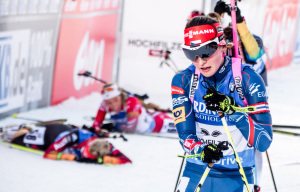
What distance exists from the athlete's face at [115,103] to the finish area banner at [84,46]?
249 cm

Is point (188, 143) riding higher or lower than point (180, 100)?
lower

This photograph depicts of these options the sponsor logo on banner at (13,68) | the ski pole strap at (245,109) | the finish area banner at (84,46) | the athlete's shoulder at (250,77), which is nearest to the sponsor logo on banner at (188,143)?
the ski pole strap at (245,109)

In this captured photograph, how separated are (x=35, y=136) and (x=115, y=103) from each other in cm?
147

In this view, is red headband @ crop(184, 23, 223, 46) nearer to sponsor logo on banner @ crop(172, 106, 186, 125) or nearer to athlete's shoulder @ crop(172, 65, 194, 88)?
athlete's shoulder @ crop(172, 65, 194, 88)

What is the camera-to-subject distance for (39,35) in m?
9.78

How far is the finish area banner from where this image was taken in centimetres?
1058

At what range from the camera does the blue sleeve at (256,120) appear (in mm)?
3133

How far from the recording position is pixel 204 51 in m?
3.26

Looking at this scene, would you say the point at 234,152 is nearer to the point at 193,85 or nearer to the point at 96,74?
the point at 193,85

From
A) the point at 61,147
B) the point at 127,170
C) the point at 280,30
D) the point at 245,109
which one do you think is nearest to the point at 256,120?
the point at 245,109

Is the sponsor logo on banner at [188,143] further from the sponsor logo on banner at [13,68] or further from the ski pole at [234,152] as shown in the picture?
the sponsor logo on banner at [13,68]

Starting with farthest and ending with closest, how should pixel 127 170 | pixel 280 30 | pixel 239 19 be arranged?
pixel 280 30 < pixel 127 170 < pixel 239 19

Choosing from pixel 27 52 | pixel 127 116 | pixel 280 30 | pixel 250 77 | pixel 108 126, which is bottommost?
pixel 108 126

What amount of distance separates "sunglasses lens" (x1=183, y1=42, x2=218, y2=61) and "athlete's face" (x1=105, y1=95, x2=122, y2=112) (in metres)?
4.94
